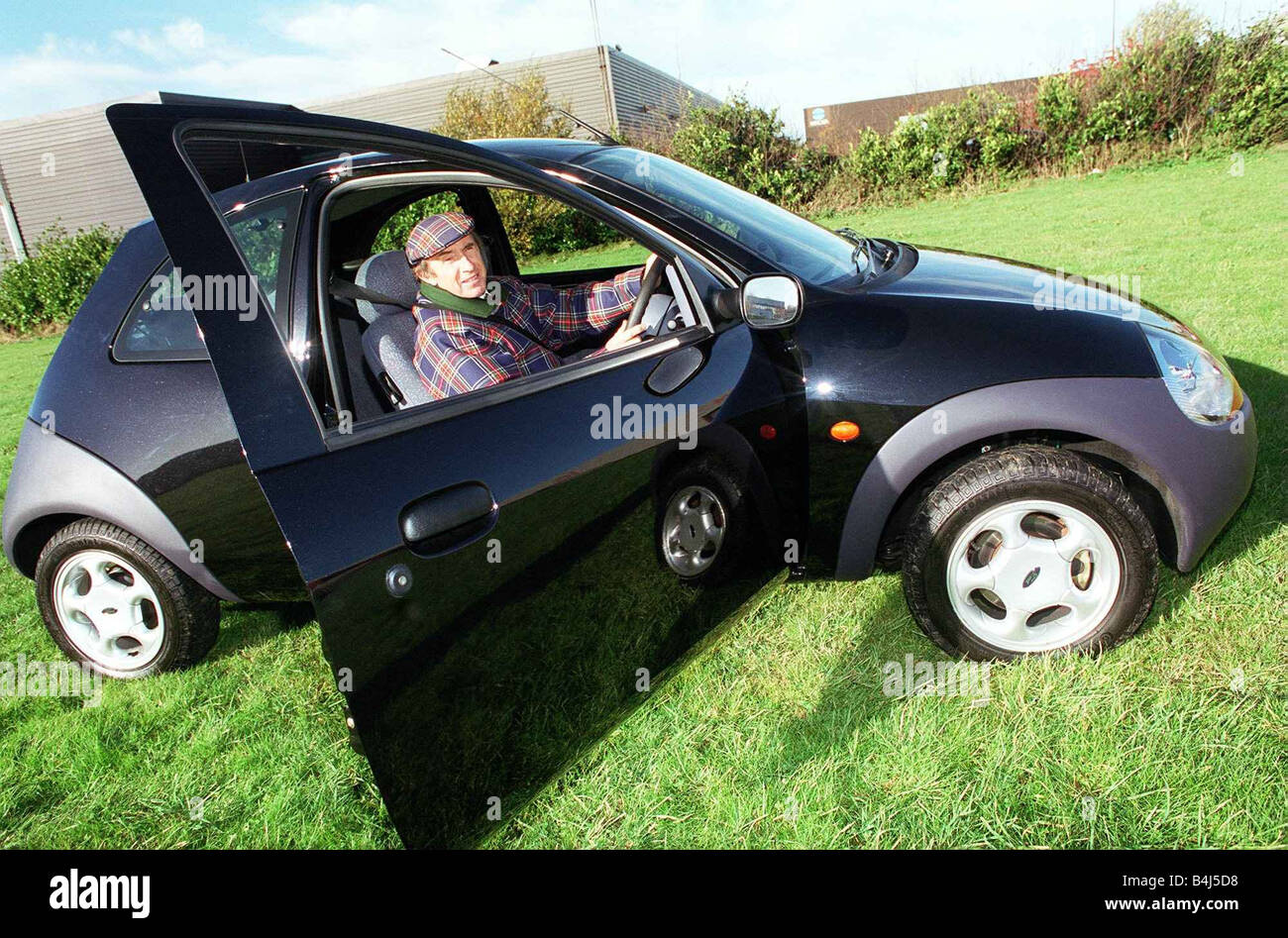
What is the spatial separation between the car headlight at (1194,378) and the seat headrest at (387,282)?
88.6 inches

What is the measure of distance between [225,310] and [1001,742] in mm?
2103

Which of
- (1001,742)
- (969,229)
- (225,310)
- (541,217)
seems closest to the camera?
(225,310)

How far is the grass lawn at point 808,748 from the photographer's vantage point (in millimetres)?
1982

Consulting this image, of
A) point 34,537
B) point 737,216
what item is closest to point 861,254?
point 737,216

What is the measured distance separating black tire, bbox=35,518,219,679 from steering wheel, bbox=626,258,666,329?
1802 millimetres

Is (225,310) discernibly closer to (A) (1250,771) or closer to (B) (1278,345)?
(A) (1250,771)

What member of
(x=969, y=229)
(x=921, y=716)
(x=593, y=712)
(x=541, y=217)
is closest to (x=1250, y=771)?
(x=921, y=716)

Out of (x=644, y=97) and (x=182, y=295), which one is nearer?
(x=182, y=295)

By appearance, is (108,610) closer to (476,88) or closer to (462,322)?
(462,322)

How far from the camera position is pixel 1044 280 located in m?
2.84

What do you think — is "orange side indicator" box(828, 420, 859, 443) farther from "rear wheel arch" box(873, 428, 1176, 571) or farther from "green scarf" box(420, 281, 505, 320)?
"green scarf" box(420, 281, 505, 320)

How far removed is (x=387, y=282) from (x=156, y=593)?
1.40m

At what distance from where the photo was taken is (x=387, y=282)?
260cm

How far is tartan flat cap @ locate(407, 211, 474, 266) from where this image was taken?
8.38ft
